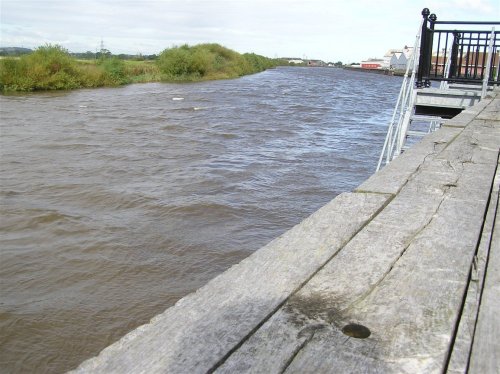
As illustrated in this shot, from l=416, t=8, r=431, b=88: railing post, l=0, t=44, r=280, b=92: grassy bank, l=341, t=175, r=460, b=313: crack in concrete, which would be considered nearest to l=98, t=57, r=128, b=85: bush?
l=0, t=44, r=280, b=92: grassy bank

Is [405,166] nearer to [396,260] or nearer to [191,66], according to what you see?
[396,260]

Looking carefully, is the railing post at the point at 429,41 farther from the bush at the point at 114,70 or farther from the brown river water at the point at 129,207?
the bush at the point at 114,70

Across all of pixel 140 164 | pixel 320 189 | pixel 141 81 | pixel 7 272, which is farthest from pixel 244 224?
pixel 141 81

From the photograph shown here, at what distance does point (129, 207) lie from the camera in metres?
8.69

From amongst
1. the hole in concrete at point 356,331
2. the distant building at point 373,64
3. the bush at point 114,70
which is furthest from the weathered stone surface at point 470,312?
the distant building at point 373,64

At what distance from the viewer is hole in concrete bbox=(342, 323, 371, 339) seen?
146 centimetres

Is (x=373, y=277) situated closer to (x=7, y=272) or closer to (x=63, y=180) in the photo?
(x=7, y=272)

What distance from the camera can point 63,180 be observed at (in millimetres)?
10375

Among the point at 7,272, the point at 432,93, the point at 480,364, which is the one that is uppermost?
the point at 432,93

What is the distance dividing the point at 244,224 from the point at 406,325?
647 centimetres

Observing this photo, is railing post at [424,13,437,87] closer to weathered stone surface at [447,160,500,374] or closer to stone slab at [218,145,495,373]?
stone slab at [218,145,495,373]

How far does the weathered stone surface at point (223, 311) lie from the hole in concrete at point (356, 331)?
0.24 m

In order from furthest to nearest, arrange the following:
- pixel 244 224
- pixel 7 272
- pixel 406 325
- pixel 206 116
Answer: pixel 206 116, pixel 244 224, pixel 7 272, pixel 406 325

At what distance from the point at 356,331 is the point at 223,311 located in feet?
1.38
